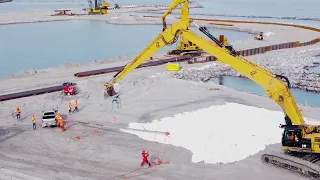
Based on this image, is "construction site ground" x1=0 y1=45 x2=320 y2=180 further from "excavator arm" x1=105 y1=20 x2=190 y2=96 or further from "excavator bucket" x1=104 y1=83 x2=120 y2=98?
"excavator arm" x1=105 y1=20 x2=190 y2=96

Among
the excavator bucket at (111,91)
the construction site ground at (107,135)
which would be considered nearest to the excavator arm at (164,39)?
the excavator bucket at (111,91)

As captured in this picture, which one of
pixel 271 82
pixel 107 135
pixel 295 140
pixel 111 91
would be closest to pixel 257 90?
pixel 111 91

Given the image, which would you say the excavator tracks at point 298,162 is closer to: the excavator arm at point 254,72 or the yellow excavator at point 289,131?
the yellow excavator at point 289,131

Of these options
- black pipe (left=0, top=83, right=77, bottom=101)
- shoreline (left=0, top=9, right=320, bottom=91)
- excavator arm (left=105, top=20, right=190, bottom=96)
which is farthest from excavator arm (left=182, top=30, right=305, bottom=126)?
black pipe (left=0, top=83, right=77, bottom=101)

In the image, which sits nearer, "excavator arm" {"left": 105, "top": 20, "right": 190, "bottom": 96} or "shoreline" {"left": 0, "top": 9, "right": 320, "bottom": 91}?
"excavator arm" {"left": 105, "top": 20, "right": 190, "bottom": 96}

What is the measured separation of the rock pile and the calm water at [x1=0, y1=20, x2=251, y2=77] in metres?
15.7

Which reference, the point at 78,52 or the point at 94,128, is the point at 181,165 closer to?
the point at 94,128

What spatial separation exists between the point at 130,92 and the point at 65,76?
997 cm

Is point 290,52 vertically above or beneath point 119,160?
above

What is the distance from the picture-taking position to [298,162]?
1523 centimetres

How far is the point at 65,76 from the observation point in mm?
36062

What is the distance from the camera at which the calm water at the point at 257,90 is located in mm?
28969

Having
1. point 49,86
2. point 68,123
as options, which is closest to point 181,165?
point 68,123

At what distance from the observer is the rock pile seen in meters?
33.0
